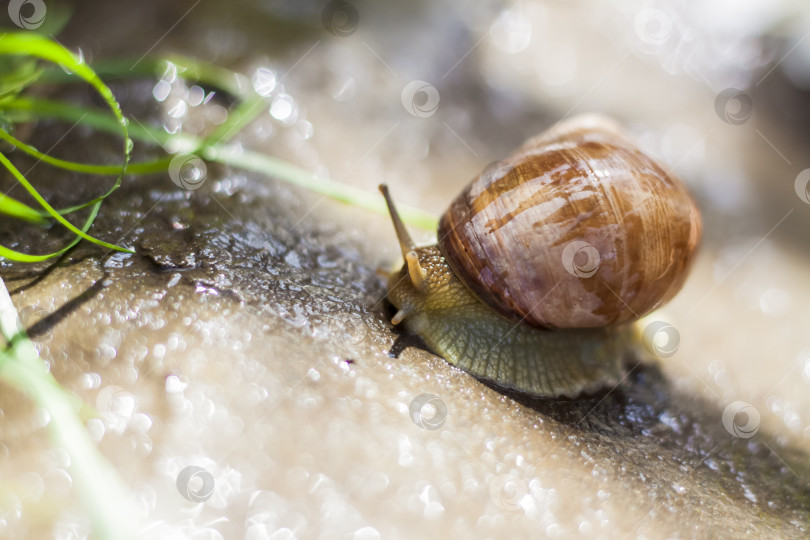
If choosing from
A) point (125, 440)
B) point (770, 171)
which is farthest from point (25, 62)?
point (770, 171)

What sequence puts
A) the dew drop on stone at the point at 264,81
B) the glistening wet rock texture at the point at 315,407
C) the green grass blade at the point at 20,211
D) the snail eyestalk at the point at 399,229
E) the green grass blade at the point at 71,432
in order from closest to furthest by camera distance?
the green grass blade at the point at 71,432
the glistening wet rock texture at the point at 315,407
the green grass blade at the point at 20,211
the snail eyestalk at the point at 399,229
the dew drop on stone at the point at 264,81

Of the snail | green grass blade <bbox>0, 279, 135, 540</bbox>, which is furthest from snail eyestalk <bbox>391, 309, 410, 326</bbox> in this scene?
green grass blade <bbox>0, 279, 135, 540</bbox>

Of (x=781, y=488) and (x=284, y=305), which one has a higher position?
(x=781, y=488)

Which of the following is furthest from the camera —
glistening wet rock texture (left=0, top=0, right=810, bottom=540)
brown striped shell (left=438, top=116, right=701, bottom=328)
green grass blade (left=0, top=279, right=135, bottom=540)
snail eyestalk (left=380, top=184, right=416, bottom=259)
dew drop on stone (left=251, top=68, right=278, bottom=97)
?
dew drop on stone (left=251, top=68, right=278, bottom=97)

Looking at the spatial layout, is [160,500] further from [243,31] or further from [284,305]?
[243,31]

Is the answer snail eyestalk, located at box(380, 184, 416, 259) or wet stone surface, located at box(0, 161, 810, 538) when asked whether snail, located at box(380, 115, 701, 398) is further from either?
wet stone surface, located at box(0, 161, 810, 538)

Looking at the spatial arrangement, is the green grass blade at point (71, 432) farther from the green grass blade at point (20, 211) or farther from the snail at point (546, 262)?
the snail at point (546, 262)

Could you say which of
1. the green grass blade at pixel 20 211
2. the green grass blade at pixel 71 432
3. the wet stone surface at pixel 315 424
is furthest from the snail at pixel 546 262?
the green grass blade at pixel 20 211
